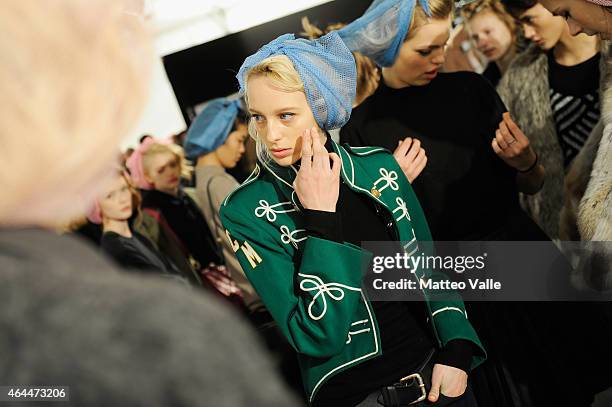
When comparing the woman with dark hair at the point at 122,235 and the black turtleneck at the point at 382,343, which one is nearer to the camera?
the black turtleneck at the point at 382,343

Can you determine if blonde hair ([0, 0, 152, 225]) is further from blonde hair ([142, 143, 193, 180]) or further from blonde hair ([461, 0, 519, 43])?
blonde hair ([142, 143, 193, 180])

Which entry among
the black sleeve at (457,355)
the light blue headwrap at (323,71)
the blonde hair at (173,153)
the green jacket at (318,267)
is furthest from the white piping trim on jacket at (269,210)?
the blonde hair at (173,153)

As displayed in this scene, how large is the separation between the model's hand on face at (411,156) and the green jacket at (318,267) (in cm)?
11

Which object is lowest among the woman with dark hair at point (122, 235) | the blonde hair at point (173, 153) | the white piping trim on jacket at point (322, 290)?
the woman with dark hair at point (122, 235)

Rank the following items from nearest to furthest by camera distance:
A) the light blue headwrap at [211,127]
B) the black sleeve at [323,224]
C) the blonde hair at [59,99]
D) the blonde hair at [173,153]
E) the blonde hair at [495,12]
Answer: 1. the blonde hair at [59,99]
2. the black sleeve at [323,224]
3. the blonde hair at [495,12]
4. the light blue headwrap at [211,127]
5. the blonde hair at [173,153]

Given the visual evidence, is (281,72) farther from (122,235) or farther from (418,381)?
(122,235)

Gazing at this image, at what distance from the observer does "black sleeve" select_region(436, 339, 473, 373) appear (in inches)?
60.1

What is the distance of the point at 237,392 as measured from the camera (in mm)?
521

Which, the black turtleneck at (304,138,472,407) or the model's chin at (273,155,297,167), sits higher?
the model's chin at (273,155,297,167)

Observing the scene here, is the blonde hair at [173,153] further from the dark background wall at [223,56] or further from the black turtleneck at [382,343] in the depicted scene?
the black turtleneck at [382,343]

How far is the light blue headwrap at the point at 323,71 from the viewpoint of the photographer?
145 centimetres

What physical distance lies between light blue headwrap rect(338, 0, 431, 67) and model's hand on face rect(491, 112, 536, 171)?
1.27ft

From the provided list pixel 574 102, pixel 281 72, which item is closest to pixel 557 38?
pixel 574 102

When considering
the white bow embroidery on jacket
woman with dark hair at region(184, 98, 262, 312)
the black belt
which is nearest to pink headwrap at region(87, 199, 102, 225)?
woman with dark hair at region(184, 98, 262, 312)
